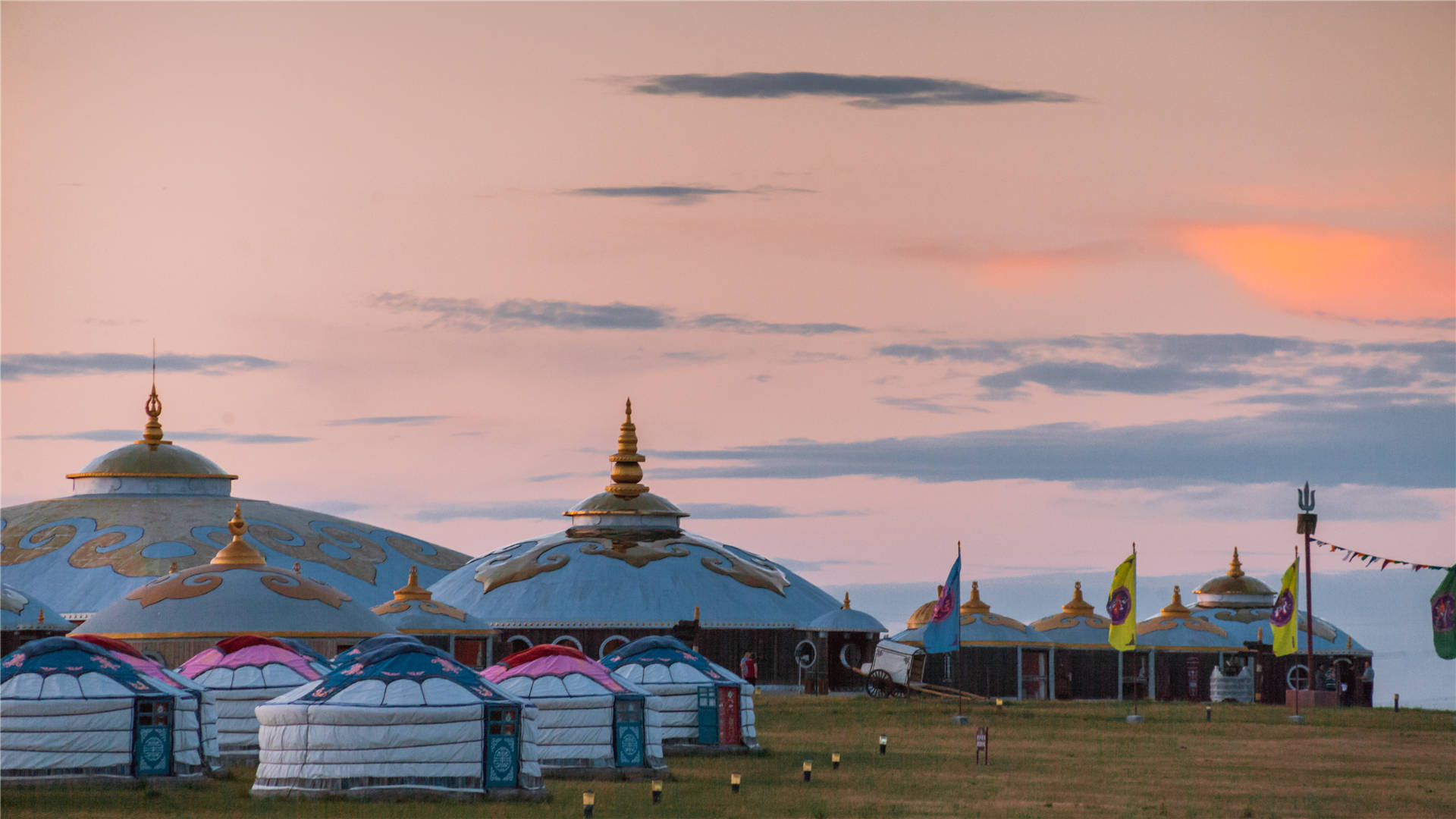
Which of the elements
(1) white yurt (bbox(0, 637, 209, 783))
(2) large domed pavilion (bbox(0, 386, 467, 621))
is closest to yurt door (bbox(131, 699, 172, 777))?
(1) white yurt (bbox(0, 637, 209, 783))

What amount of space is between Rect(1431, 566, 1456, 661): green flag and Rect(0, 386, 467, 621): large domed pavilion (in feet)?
138

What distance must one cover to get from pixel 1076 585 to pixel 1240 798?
44.5m

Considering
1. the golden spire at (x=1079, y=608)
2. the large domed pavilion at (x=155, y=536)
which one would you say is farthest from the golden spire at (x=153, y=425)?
the golden spire at (x=1079, y=608)

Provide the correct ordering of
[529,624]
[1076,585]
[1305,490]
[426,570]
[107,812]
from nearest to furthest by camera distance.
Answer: [107,812], [1305,490], [529,624], [1076,585], [426,570]

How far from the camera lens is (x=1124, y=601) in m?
60.3

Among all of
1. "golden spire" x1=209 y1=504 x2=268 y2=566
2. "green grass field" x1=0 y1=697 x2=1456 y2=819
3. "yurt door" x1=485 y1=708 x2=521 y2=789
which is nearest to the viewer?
"green grass field" x1=0 y1=697 x2=1456 y2=819

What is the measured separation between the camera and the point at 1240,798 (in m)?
37.1

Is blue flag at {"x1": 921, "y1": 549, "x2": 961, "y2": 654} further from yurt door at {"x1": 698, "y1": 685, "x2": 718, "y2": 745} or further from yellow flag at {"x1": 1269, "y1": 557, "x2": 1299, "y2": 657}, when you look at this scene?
yellow flag at {"x1": 1269, "y1": 557, "x2": 1299, "y2": 657}

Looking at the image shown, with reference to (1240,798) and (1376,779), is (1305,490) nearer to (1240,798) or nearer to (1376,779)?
(1376,779)

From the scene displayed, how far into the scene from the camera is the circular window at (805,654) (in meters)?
75.2

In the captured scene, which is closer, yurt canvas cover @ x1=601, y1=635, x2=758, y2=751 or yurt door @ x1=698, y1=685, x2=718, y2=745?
yurt canvas cover @ x1=601, y1=635, x2=758, y2=751

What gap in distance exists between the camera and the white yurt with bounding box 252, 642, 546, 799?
3397 cm

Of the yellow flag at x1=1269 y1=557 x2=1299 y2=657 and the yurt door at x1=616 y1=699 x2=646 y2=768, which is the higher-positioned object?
the yellow flag at x1=1269 y1=557 x2=1299 y2=657

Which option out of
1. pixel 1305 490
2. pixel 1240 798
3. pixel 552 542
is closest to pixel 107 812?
pixel 1240 798
